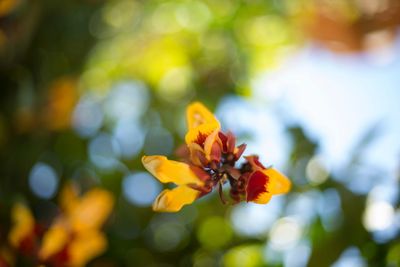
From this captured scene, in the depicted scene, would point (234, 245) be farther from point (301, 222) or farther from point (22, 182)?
point (22, 182)

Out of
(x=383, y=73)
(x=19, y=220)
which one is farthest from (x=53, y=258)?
(x=383, y=73)

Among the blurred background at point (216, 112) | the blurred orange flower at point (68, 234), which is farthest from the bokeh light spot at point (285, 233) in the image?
the blurred orange flower at point (68, 234)

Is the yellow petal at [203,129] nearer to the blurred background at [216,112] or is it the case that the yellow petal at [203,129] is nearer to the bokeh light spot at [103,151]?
the blurred background at [216,112]

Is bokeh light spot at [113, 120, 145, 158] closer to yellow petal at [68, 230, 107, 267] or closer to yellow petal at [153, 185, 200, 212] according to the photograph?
yellow petal at [68, 230, 107, 267]

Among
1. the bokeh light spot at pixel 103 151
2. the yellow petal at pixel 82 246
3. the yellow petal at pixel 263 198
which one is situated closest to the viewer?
the yellow petal at pixel 263 198

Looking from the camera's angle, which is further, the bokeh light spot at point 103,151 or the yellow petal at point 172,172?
the bokeh light spot at point 103,151

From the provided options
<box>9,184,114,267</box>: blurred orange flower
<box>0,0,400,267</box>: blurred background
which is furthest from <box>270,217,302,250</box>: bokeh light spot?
<box>9,184,114,267</box>: blurred orange flower

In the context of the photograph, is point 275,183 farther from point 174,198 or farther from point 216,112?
point 216,112

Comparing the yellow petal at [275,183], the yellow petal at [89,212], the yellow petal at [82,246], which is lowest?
the yellow petal at [82,246]
